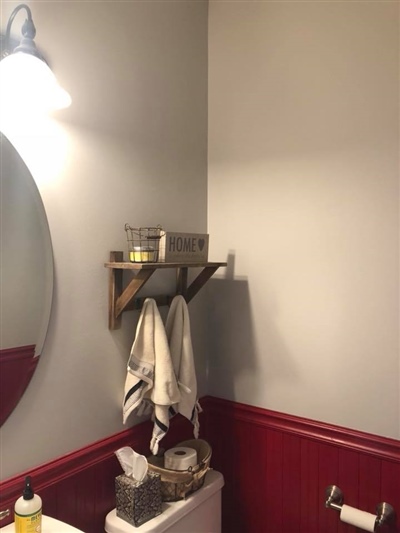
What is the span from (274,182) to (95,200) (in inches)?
26.7

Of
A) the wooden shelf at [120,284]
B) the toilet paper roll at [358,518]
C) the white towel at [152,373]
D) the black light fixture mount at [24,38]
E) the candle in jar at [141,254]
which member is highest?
the black light fixture mount at [24,38]

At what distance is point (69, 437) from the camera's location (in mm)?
1334

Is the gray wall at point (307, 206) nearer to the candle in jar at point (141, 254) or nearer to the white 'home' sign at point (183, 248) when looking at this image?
the white 'home' sign at point (183, 248)

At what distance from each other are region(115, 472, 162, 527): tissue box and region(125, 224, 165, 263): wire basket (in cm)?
66

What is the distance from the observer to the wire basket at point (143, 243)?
1.39m

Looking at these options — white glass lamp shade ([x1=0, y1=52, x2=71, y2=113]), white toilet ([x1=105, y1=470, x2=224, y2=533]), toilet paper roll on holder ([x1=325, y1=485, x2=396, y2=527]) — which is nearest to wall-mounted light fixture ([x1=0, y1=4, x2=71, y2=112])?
white glass lamp shade ([x1=0, y1=52, x2=71, y2=113])

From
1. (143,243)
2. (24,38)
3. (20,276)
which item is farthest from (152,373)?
(24,38)

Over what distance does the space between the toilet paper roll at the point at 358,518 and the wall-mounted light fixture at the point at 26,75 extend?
1.50 m

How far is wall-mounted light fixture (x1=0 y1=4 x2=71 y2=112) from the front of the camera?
3.56ft

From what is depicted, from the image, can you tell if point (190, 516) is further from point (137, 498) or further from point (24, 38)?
point (24, 38)

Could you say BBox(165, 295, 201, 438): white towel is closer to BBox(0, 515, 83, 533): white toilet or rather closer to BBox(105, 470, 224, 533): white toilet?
BBox(105, 470, 224, 533): white toilet

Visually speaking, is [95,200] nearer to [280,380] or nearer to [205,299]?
[205,299]

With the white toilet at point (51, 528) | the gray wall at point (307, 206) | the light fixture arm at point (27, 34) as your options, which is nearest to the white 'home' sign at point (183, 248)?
the gray wall at point (307, 206)

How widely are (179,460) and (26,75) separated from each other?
4.02 ft
